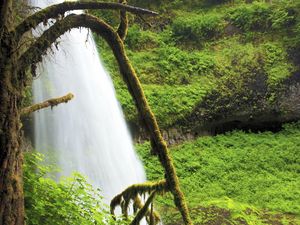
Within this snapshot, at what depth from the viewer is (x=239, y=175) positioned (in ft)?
43.9

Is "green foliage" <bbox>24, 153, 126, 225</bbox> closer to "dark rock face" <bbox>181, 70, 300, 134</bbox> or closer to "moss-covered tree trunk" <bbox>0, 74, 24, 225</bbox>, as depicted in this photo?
"moss-covered tree trunk" <bbox>0, 74, 24, 225</bbox>

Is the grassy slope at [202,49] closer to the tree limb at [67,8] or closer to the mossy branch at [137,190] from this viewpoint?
the mossy branch at [137,190]

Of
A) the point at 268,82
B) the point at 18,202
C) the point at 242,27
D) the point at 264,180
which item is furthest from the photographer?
the point at 242,27

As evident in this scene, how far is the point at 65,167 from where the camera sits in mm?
10672

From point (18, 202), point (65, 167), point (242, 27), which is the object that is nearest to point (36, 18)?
point (18, 202)

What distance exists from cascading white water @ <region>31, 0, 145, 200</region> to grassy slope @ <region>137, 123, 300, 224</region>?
117 centimetres

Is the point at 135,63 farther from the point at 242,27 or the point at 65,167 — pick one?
the point at 65,167

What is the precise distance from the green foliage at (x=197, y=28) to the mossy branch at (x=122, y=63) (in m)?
15.0

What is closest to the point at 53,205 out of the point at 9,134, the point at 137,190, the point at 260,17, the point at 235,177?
the point at 137,190

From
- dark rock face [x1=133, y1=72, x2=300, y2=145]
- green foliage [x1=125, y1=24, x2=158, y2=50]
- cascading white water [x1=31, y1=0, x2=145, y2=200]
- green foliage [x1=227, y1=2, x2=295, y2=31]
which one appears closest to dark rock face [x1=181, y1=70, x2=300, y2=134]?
dark rock face [x1=133, y1=72, x2=300, y2=145]

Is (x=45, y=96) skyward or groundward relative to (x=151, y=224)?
skyward

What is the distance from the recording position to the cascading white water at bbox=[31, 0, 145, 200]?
11.0 meters

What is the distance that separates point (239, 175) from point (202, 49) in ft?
24.2

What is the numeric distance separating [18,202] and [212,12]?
18.2 m
